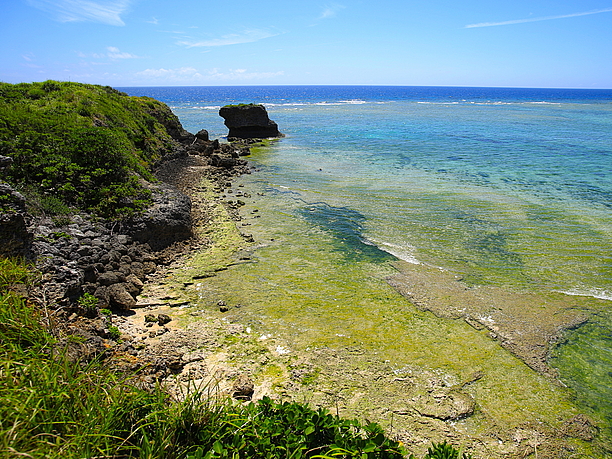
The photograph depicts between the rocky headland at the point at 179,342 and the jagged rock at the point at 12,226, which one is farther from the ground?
the jagged rock at the point at 12,226

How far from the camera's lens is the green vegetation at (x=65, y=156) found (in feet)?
39.8

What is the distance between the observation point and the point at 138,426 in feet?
13.5

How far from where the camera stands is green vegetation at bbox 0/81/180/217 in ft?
39.8

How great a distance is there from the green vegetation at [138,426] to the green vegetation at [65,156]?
795 centimetres

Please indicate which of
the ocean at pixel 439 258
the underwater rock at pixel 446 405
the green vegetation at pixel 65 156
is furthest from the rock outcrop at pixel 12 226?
the underwater rock at pixel 446 405

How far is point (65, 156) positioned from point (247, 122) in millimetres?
33024

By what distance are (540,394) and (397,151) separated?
31.6 metres

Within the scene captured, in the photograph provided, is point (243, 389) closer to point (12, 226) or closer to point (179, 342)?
point (179, 342)

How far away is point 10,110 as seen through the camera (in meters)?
14.9

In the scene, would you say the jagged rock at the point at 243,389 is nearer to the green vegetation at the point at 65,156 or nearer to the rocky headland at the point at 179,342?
the rocky headland at the point at 179,342

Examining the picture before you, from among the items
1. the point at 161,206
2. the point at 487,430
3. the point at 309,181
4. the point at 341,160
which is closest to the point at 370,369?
the point at 487,430

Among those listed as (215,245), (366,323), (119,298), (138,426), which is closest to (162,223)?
(215,245)

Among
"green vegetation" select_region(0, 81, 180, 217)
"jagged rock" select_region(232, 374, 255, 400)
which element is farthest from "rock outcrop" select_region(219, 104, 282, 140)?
"jagged rock" select_region(232, 374, 255, 400)

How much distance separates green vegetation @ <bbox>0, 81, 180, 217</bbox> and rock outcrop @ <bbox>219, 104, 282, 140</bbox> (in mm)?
25163
